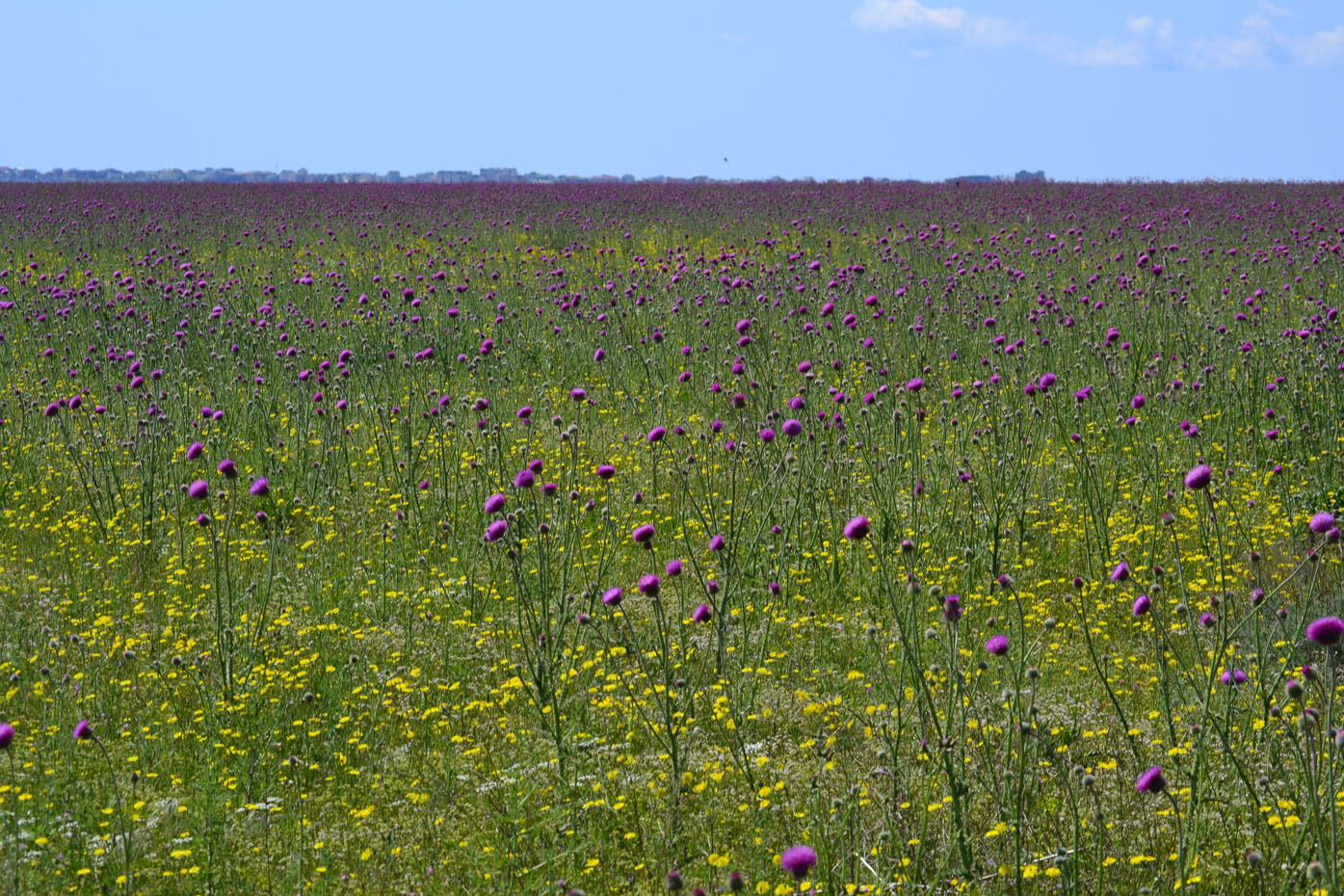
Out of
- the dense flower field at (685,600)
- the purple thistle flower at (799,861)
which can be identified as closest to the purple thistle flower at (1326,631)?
the dense flower field at (685,600)

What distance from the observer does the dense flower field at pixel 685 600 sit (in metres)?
2.97

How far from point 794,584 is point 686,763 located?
1.66 metres

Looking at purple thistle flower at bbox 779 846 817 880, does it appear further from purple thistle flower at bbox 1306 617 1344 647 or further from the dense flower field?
purple thistle flower at bbox 1306 617 1344 647

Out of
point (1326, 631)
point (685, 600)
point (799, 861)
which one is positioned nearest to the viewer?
point (799, 861)

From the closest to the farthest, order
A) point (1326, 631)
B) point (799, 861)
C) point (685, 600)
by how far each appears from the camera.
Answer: point (799, 861) → point (1326, 631) → point (685, 600)

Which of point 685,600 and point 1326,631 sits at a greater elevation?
point 1326,631

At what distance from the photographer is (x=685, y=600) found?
4.88 m

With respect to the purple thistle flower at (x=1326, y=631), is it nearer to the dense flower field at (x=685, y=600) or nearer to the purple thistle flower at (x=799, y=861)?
the dense flower field at (x=685, y=600)

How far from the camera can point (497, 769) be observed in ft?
11.7

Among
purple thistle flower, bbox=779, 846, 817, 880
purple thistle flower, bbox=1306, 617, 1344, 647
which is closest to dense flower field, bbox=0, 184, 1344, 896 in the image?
purple thistle flower, bbox=1306, 617, 1344, 647

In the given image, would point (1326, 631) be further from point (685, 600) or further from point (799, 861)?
point (685, 600)

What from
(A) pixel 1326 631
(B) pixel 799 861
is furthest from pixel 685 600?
(A) pixel 1326 631

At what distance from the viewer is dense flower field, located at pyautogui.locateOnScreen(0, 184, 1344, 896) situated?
2971mm

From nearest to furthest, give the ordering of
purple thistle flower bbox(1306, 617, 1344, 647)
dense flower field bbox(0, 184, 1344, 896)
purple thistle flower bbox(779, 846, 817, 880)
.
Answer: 1. purple thistle flower bbox(779, 846, 817, 880)
2. purple thistle flower bbox(1306, 617, 1344, 647)
3. dense flower field bbox(0, 184, 1344, 896)
